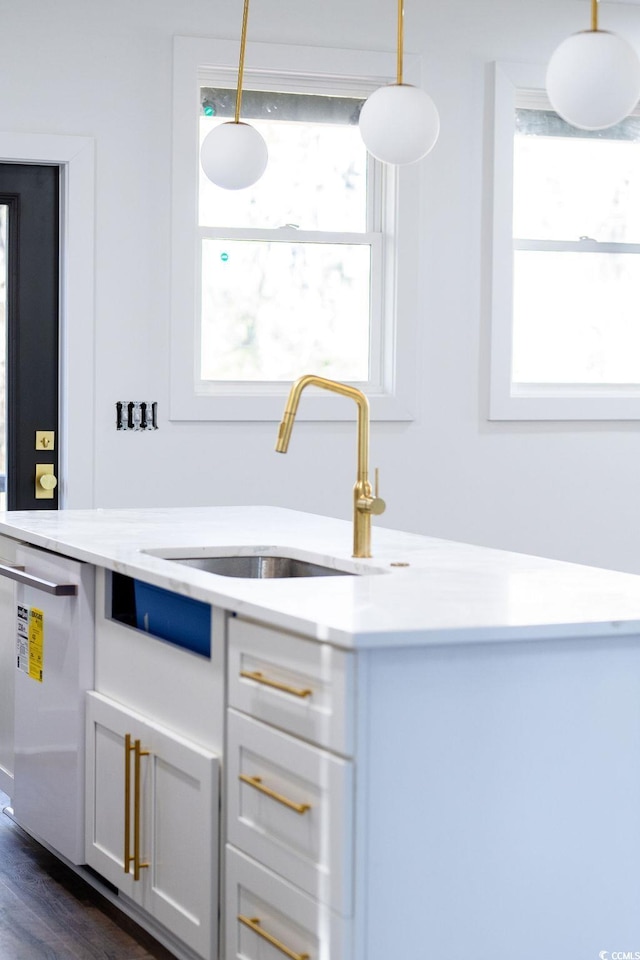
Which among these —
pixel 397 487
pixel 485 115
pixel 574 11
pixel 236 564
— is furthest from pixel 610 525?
pixel 236 564

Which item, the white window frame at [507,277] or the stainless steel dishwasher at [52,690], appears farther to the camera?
the white window frame at [507,277]

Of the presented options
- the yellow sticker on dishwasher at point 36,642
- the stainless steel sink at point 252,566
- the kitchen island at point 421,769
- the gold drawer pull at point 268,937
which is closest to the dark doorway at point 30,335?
the yellow sticker on dishwasher at point 36,642

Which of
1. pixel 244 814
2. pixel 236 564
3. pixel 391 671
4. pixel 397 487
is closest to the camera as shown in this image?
pixel 391 671

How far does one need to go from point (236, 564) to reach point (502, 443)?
7.67 feet

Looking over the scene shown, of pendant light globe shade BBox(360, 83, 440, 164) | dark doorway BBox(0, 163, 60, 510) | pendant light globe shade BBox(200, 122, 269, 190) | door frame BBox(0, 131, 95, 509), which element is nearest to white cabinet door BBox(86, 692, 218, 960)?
pendant light globe shade BBox(360, 83, 440, 164)

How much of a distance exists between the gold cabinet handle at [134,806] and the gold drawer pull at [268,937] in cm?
42

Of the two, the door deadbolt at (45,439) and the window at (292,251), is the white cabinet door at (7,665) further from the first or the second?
the window at (292,251)

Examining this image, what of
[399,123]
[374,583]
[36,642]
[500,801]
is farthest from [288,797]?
[399,123]

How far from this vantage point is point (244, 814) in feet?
7.14

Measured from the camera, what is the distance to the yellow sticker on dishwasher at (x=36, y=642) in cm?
310

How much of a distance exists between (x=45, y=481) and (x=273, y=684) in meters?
2.82

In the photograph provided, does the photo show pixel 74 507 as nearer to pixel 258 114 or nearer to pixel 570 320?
pixel 258 114

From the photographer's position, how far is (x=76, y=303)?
4.63 meters

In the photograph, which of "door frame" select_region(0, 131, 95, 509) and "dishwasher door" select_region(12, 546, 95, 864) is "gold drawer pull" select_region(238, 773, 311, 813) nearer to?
"dishwasher door" select_region(12, 546, 95, 864)
